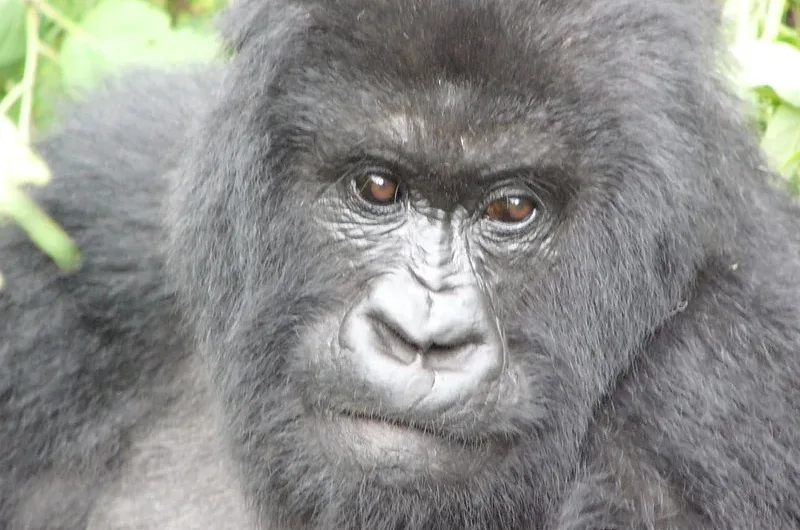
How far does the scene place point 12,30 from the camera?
3971mm

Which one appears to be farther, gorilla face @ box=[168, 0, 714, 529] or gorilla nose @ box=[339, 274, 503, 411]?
gorilla face @ box=[168, 0, 714, 529]

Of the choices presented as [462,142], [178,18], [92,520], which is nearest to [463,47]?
[462,142]

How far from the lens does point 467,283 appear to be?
277 cm

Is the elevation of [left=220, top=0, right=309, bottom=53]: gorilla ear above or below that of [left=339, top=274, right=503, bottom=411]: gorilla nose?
above

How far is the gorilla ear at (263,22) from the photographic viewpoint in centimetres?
283

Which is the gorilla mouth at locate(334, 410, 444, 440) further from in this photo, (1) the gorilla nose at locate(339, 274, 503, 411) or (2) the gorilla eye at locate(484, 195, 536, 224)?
(2) the gorilla eye at locate(484, 195, 536, 224)

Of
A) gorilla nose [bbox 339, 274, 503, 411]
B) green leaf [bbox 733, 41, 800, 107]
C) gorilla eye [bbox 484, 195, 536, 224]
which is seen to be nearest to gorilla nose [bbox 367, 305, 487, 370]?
gorilla nose [bbox 339, 274, 503, 411]

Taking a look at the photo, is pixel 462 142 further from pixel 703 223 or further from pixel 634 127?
pixel 703 223

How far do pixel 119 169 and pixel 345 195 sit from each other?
1.05 meters

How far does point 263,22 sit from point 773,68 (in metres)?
1.49

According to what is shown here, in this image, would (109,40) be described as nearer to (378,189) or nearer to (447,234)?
(378,189)

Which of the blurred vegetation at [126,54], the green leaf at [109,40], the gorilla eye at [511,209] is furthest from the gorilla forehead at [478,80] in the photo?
the green leaf at [109,40]

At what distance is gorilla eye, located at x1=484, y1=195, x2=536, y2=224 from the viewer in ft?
9.33

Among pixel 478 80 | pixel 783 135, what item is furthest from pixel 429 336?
pixel 783 135
